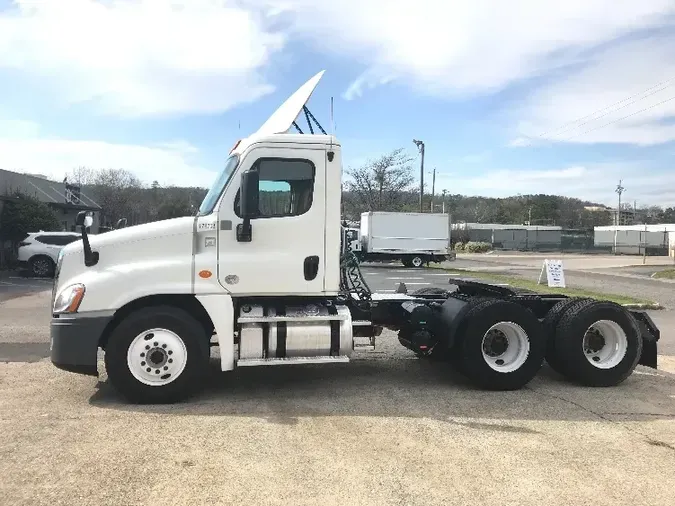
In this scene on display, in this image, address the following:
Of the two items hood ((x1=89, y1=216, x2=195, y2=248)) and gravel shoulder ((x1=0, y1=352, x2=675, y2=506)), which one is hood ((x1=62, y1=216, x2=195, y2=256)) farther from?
gravel shoulder ((x1=0, y1=352, x2=675, y2=506))

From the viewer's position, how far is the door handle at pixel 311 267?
6.48 metres

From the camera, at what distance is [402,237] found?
34.6 metres

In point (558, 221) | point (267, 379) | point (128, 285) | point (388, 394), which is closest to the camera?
point (128, 285)

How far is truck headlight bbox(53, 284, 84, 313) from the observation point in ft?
19.7

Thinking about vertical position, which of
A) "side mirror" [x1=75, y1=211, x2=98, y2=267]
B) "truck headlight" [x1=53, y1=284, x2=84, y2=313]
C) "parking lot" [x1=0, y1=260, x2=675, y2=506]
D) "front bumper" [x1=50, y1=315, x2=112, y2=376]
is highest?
"side mirror" [x1=75, y1=211, x2=98, y2=267]

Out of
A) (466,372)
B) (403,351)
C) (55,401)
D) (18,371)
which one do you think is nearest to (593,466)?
(466,372)

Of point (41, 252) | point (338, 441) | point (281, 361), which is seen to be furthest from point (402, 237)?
point (338, 441)

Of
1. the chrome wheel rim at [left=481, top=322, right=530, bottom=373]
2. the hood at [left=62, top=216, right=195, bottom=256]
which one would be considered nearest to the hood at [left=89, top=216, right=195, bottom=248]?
the hood at [left=62, top=216, right=195, bottom=256]

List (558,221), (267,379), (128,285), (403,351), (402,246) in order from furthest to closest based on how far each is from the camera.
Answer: (558,221), (402,246), (403,351), (267,379), (128,285)

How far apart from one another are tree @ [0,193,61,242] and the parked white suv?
9.20 feet

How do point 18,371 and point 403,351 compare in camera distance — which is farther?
point 403,351

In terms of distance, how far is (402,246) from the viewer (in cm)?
3453

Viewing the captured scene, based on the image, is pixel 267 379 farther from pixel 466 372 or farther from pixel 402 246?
pixel 402 246

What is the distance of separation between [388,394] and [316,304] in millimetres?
1295
